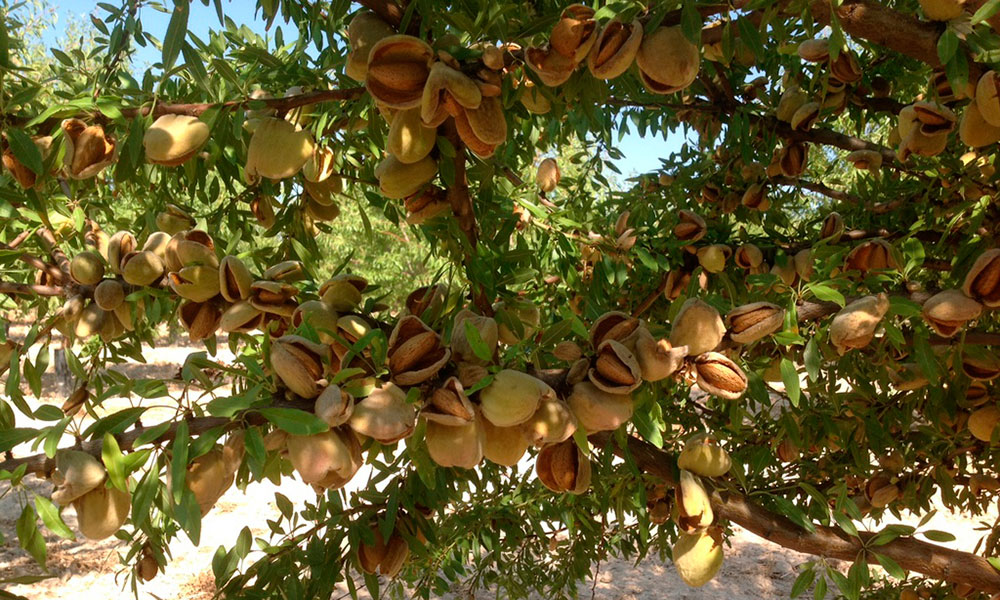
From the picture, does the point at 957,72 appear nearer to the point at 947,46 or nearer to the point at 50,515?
the point at 947,46

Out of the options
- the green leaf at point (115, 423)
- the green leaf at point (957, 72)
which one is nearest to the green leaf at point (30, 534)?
the green leaf at point (115, 423)

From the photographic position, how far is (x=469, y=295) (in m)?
1.45

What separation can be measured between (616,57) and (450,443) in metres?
0.54

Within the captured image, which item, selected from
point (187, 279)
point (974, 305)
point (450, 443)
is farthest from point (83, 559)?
point (974, 305)

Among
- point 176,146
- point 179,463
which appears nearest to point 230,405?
point 179,463

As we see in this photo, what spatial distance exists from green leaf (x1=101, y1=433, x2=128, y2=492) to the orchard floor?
357cm

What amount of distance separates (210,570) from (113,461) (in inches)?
173

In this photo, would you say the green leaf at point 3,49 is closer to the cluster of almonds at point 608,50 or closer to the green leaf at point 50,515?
the green leaf at point 50,515

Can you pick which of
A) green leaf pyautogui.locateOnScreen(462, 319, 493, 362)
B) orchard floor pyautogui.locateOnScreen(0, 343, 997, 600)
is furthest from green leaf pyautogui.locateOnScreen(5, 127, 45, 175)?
orchard floor pyautogui.locateOnScreen(0, 343, 997, 600)

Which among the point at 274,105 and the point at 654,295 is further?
the point at 654,295

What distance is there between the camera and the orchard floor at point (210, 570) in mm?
4434

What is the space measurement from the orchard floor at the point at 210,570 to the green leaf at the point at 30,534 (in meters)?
3.48

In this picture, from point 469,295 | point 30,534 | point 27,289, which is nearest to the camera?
point 30,534

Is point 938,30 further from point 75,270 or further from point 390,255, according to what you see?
point 390,255
